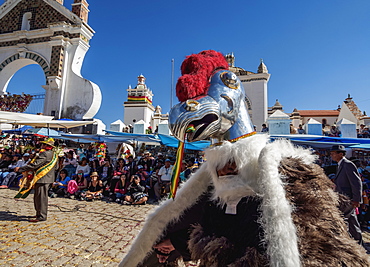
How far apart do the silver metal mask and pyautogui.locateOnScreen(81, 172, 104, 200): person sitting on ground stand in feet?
22.0

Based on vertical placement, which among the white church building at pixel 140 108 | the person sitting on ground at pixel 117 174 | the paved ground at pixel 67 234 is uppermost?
the white church building at pixel 140 108

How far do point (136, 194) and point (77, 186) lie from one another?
2205 millimetres

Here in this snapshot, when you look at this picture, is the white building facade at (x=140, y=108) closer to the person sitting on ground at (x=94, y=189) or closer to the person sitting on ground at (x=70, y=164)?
the person sitting on ground at (x=70, y=164)

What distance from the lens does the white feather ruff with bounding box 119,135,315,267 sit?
2.98 feet

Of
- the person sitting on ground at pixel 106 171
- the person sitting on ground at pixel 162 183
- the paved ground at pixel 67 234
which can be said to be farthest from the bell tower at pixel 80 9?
the paved ground at pixel 67 234

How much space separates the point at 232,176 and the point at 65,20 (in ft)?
54.2

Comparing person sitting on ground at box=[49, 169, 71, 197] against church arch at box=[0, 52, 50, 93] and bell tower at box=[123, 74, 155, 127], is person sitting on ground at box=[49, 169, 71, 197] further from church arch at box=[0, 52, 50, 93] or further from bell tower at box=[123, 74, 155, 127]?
bell tower at box=[123, 74, 155, 127]

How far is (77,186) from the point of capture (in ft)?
24.3

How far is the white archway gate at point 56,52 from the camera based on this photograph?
42.7 ft

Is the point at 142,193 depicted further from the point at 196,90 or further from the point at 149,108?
the point at 149,108

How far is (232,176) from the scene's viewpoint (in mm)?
1220

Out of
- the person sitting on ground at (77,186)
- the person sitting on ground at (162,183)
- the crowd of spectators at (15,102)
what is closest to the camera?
the person sitting on ground at (77,186)

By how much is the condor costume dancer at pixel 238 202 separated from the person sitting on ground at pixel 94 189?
19.8 ft

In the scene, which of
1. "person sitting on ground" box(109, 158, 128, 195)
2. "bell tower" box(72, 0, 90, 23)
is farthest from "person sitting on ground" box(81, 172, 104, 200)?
"bell tower" box(72, 0, 90, 23)
